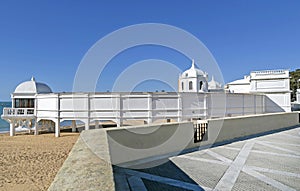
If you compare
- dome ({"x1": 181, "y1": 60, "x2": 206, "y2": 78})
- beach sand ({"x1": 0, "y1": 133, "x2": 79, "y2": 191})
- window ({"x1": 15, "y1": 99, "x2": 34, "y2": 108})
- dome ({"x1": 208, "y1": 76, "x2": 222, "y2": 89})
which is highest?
dome ({"x1": 181, "y1": 60, "x2": 206, "y2": 78})

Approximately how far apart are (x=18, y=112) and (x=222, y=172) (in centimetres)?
2288

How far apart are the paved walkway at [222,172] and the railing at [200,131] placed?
566 millimetres

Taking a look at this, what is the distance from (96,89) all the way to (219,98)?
10832mm

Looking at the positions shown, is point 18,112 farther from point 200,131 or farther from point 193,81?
point 200,131

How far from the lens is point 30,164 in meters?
11.7

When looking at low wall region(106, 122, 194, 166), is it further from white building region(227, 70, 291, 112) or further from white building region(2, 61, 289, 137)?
A: white building region(227, 70, 291, 112)

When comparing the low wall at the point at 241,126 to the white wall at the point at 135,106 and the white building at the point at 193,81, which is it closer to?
the white wall at the point at 135,106

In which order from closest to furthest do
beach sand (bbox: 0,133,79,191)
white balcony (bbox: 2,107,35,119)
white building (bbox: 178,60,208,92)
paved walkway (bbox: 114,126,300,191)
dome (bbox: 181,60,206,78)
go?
1. paved walkway (bbox: 114,126,300,191)
2. beach sand (bbox: 0,133,79,191)
3. white balcony (bbox: 2,107,35,119)
4. white building (bbox: 178,60,208,92)
5. dome (bbox: 181,60,206,78)

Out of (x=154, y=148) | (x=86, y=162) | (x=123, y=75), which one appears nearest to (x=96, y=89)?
(x=123, y=75)

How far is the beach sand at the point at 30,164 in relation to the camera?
28.7 feet

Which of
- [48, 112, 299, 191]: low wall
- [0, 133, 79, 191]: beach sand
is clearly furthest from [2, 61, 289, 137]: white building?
[48, 112, 299, 191]: low wall

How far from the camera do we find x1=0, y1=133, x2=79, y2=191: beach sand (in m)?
8.74

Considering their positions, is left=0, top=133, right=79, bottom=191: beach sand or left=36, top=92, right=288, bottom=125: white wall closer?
left=0, top=133, right=79, bottom=191: beach sand

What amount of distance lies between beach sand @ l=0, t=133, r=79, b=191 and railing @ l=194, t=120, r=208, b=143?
5.77 m
